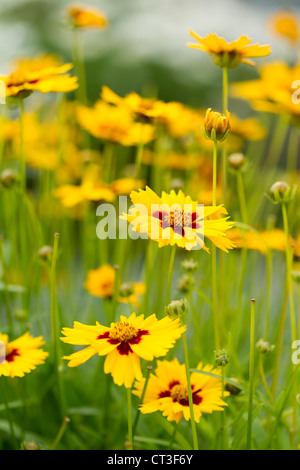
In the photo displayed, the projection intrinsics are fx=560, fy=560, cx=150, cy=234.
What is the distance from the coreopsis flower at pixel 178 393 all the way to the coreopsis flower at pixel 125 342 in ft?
0.14

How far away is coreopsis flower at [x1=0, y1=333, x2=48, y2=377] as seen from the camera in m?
0.35

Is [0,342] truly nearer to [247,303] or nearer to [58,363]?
[58,363]

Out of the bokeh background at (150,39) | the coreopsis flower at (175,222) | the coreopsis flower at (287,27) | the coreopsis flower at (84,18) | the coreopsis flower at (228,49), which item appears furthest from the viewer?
the bokeh background at (150,39)

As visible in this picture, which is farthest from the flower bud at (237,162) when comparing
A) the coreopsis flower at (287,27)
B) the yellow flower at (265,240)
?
the coreopsis flower at (287,27)

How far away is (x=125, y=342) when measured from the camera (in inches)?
12.6

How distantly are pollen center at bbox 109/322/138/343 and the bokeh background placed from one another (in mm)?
1326

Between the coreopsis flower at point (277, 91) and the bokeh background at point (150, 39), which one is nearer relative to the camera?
the coreopsis flower at point (277, 91)

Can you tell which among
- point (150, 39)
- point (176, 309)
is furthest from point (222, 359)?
point (150, 39)

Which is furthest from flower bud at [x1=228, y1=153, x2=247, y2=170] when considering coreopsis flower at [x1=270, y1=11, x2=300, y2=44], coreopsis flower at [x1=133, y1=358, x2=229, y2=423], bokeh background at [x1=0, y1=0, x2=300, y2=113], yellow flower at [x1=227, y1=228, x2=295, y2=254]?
bokeh background at [x1=0, y1=0, x2=300, y2=113]

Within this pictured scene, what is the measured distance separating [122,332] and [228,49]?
0.71 feet

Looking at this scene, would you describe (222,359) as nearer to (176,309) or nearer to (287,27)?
(176,309)

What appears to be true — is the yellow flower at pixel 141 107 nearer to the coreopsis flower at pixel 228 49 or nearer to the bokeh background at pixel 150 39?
the coreopsis flower at pixel 228 49

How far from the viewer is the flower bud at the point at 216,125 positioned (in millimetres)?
336

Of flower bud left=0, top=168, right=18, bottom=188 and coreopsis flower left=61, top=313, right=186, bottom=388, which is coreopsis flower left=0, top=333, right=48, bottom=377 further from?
flower bud left=0, top=168, right=18, bottom=188
